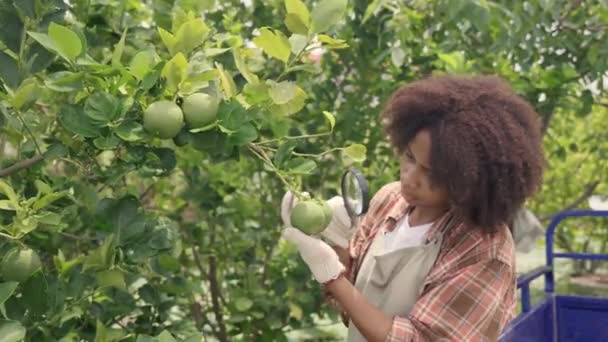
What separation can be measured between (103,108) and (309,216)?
0.38 meters

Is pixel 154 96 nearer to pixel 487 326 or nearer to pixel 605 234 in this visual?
pixel 487 326

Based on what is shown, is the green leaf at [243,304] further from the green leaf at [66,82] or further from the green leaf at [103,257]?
the green leaf at [66,82]

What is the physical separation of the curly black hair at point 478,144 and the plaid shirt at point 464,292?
0.15 ft

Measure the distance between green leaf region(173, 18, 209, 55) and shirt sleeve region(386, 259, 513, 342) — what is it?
725 mm

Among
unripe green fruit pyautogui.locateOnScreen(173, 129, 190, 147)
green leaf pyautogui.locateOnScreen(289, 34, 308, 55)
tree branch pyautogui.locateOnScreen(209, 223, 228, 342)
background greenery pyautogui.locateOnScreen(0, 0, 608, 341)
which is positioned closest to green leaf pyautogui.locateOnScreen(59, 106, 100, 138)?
background greenery pyautogui.locateOnScreen(0, 0, 608, 341)

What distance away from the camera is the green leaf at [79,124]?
131 centimetres

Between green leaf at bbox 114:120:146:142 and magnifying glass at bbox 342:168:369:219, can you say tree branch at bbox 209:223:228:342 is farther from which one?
green leaf at bbox 114:120:146:142

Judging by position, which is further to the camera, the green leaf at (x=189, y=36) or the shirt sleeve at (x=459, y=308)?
the shirt sleeve at (x=459, y=308)

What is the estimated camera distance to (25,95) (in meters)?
1.29

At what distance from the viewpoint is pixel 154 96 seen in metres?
1.31

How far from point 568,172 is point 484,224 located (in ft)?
14.0

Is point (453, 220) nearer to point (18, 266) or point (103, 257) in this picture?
point (103, 257)

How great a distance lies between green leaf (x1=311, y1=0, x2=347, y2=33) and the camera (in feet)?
4.43

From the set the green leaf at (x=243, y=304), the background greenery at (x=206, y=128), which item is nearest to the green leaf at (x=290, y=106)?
the background greenery at (x=206, y=128)
